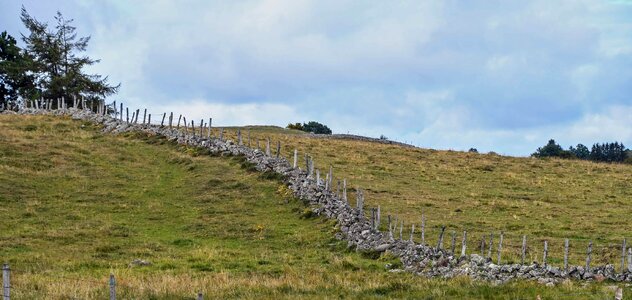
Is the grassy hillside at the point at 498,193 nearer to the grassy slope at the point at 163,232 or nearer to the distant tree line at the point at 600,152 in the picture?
the grassy slope at the point at 163,232

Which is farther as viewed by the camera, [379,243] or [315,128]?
[315,128]

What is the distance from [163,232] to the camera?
31.4m

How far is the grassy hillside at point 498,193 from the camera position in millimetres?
30219

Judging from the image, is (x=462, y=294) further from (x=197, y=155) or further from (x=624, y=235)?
(x=197, y=155)

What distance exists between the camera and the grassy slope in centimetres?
1859

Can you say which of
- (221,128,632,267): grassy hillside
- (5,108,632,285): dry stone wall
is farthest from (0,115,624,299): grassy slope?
(221,128,632,267): grassy hillside

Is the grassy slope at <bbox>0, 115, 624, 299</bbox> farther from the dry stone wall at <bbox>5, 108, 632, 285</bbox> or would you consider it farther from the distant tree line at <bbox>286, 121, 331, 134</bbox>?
the distant tree line at <bbox>286, 121, 331, 134</bbox>

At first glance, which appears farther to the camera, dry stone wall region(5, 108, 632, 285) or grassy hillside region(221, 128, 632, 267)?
grassy hillside region(221, 128, 632, 267)

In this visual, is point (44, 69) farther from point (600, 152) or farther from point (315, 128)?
point (600, 152)

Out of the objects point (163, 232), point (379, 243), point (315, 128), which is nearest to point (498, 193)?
point (379, 243)

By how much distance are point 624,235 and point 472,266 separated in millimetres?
11558

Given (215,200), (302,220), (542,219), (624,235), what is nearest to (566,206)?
(542,219)

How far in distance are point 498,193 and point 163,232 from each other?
20693mm

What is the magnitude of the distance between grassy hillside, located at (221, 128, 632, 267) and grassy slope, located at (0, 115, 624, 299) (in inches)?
227
